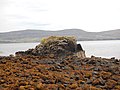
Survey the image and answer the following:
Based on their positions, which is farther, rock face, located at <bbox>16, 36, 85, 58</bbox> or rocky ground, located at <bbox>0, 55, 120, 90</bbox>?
rock face, located at <bbox>16, 36, 85, 58</bbox>

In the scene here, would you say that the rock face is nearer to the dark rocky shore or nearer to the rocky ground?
the dark rocky shore

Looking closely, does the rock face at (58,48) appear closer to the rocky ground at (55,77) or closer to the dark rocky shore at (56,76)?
the dark rocky shore at (56,76)

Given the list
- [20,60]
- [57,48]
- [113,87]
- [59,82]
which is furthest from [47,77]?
[57,48]

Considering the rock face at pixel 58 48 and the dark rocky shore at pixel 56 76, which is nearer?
the dark rocky shore at pixel 56 76

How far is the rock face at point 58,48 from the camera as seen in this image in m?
34.0

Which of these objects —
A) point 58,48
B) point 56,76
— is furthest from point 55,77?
point 58,48

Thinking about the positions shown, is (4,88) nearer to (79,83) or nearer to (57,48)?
(79,83)

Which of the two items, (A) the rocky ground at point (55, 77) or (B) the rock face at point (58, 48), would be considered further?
(B) the rock face at point (58, 48)

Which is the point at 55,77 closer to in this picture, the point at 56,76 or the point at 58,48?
the point at 56,76

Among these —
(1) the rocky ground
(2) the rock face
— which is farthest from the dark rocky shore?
(2) the rock face

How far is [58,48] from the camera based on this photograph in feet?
112

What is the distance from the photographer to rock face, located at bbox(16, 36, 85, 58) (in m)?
34.0

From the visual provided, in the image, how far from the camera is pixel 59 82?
1644 cm

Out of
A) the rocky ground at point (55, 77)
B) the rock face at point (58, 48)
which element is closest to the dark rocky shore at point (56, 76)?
the rocky ground at point (55, 77)
